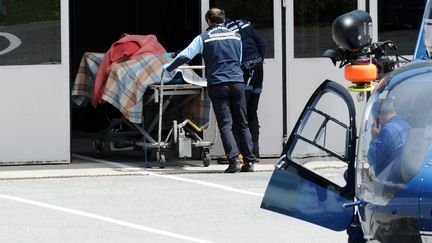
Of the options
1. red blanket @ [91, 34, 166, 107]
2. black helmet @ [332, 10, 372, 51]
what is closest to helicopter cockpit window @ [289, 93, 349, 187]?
black helmet @ [332, 10, 372, 51]

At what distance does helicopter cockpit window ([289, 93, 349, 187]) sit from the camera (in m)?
6.89

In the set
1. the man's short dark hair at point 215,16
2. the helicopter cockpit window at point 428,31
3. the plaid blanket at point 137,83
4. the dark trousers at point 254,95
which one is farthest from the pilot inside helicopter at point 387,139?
the dark trousers at point 254,95

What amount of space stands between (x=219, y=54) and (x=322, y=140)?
17.3ft

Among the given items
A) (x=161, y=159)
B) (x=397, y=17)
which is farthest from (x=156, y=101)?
(x=397, y=17)

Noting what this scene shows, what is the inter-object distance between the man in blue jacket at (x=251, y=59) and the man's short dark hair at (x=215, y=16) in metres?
0.39

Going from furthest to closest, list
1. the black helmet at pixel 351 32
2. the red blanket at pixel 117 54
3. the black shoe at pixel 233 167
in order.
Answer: the red blanket at pixel 117 54
the black shoe at pixel 233 167
the black helmet at pixel 351 32

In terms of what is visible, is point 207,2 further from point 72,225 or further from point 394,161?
point 394,161

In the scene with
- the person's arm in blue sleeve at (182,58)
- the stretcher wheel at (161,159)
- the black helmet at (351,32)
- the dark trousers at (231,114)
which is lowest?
the stretcher wheel at (161,159)

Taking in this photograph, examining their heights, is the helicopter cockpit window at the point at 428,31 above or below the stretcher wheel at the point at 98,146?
above

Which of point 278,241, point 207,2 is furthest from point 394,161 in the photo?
point 207,2

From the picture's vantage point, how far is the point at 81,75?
13289mm

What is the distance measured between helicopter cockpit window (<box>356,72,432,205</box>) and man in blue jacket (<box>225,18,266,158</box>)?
6.26 metres

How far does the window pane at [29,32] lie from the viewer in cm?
1271

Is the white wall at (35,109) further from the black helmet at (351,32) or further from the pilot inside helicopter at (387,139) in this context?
the pilot inside helicopter at (387,139)
